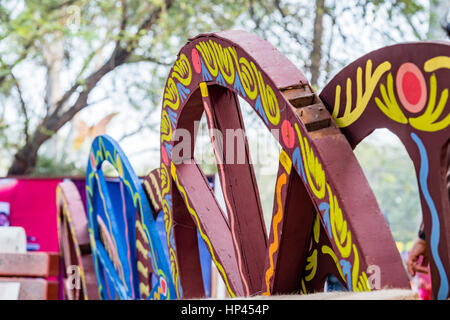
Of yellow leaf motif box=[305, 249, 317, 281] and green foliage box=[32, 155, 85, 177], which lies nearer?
yellow leaf motif box=[305, 249, 317, 281]

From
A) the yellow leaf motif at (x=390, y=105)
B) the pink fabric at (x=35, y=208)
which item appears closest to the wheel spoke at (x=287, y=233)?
the yellow leaf motif at (x=390, y=105)

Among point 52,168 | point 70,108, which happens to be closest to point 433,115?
point 70,108

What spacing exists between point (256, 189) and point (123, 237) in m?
1.04

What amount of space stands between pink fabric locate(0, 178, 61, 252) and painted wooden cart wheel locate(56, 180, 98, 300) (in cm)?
255

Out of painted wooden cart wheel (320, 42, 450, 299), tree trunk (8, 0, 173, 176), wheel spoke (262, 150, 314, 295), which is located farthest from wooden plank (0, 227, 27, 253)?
tree trunk (8, 0, 173, 176)

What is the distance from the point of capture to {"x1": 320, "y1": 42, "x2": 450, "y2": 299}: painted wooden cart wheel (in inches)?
36.2

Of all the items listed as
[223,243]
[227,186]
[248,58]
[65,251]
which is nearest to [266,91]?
[248,58]

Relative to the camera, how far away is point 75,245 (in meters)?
3.00

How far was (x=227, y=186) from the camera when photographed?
1.62 meters

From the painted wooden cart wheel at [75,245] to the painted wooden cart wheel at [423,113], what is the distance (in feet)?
6.73

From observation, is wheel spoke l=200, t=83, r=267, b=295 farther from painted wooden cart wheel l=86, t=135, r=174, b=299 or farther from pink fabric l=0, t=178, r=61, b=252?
pink fabric l=0, t=178, r=61, b=252

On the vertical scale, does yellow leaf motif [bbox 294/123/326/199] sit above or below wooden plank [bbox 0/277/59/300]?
above

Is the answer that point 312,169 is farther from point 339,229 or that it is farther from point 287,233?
point 287,233

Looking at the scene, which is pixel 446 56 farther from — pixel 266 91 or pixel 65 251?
pixel 65 251
